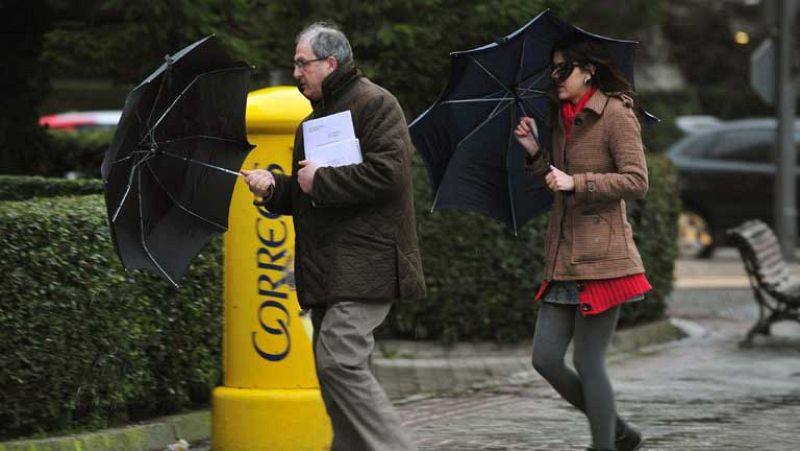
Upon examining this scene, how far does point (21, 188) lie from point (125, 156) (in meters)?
3.23

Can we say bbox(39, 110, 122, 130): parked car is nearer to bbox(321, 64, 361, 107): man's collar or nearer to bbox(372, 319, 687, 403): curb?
bbox(372, 319, 687, 403): curb

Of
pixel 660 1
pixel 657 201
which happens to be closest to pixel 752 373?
pixel 657 201

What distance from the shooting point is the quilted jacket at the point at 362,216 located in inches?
226

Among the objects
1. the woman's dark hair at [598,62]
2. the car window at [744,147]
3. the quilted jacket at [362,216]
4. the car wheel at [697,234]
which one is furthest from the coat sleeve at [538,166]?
the car window at [744,147]

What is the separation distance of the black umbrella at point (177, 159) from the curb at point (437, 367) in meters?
1.57

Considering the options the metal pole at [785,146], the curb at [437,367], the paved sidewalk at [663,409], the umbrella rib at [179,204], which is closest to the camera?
the umbrella rib at [179,204]

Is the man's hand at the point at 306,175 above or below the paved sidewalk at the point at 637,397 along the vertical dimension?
above

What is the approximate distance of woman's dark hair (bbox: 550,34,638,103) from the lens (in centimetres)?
638

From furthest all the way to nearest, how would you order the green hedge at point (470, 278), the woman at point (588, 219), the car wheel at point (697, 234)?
the car wheel at point (697, 234) < the green hedge at point (470, 278) < the woman at point (588, 219)

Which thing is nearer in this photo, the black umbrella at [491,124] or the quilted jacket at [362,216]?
the quilted jacket at [362,216]

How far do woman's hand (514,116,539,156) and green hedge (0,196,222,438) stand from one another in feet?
6.27

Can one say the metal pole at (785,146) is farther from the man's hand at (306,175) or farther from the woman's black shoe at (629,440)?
the man's hand at (306,175)

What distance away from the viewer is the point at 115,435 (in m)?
7.25

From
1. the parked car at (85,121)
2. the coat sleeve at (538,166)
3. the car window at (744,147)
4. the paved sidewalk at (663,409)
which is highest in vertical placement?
the parked car at (85,121)
